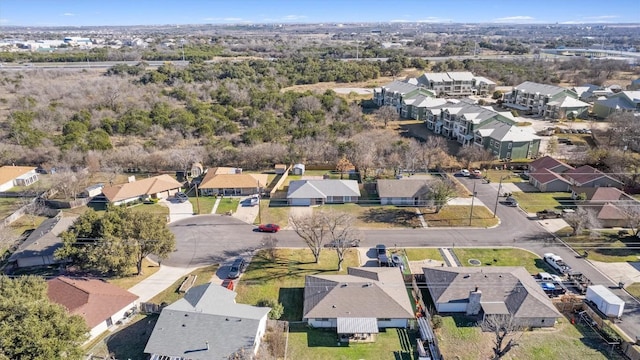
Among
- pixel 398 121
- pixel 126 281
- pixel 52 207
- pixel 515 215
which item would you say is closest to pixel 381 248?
pixel 515 215

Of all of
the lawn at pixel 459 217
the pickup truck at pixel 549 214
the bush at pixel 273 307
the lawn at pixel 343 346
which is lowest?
the lawn at pixel 343 346

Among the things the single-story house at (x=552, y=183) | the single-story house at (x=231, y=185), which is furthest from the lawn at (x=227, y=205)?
the single-story house at (x=552, y=183)

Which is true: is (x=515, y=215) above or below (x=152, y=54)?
below

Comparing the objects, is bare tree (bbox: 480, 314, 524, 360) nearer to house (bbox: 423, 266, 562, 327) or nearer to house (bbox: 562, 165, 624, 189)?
house (bbox: 423, 266, 562, 327)

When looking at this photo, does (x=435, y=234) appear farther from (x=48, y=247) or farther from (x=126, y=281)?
(x=48, y=247)

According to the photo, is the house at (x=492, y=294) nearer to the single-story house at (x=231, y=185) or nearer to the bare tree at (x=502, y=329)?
the bare tree at (x=502, y=329)

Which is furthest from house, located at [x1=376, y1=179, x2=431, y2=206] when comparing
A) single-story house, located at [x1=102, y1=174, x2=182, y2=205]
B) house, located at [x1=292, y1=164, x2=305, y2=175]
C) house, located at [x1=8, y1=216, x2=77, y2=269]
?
house, located at [x1=8, y1=216, x2=77, y2=269]
